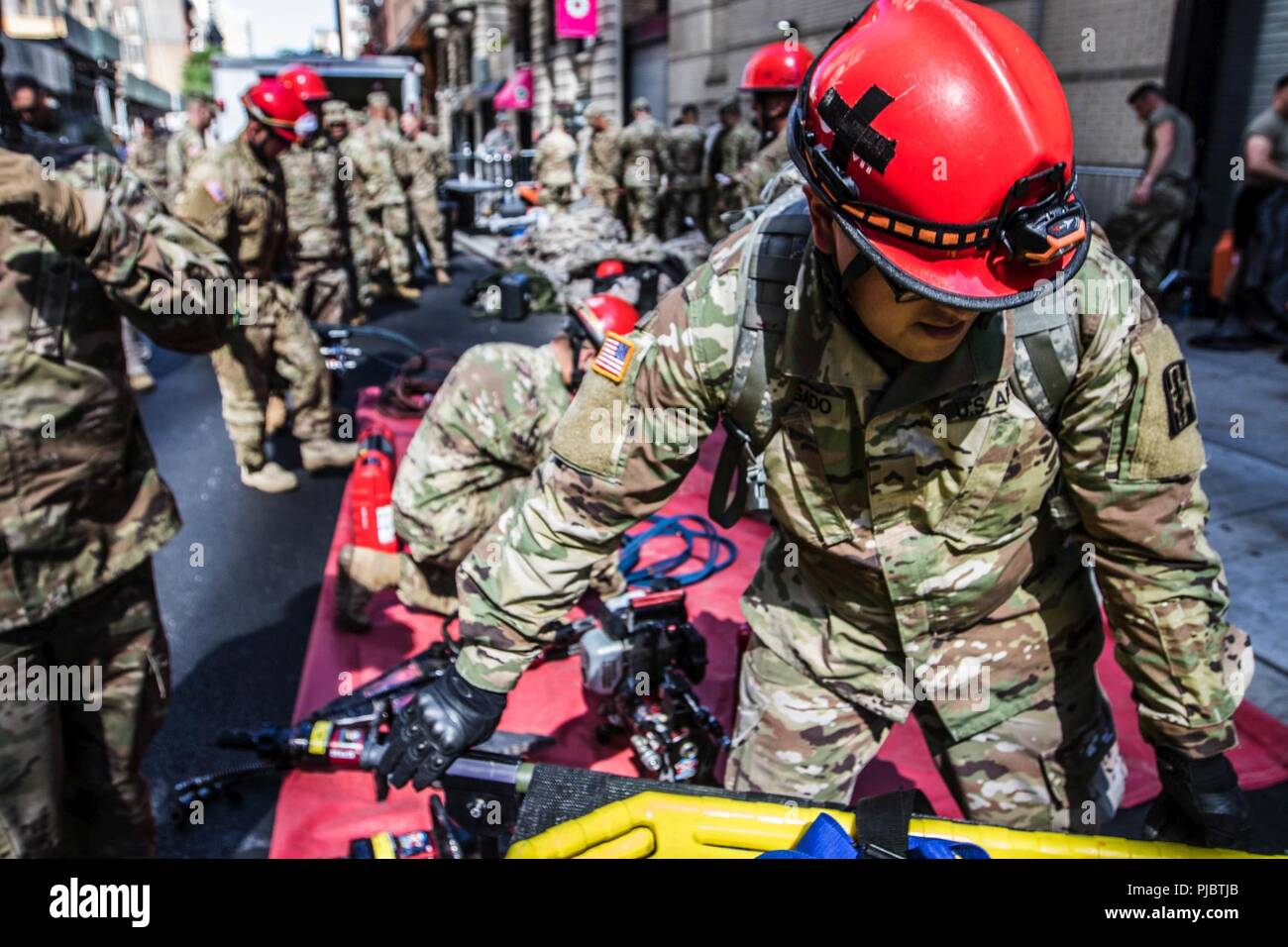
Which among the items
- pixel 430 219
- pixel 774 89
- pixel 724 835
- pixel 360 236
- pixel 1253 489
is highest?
pixel 774 89

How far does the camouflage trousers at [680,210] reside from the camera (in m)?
13.2

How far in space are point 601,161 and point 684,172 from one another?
1959 mm

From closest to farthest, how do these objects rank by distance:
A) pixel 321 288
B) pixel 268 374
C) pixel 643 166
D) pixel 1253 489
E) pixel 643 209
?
pixel 1253 489, pixel 268 374, pixel 321 288, pixel 643 166, pixel 643 209

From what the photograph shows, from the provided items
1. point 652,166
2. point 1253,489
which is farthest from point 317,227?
point 652,166

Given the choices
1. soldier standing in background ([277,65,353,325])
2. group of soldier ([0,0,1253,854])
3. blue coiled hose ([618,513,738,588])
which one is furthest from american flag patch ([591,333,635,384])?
soldier standing in background ([277,65,353,325])

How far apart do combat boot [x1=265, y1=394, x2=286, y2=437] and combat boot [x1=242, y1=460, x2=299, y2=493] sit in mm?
887

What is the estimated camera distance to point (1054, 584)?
6.55ft

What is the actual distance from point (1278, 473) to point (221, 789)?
4.93m

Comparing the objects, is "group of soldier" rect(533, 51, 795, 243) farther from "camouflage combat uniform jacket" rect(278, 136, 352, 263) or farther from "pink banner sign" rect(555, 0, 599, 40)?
"camouflage combat uniform jacket" rect(278, 136, 352, 263)

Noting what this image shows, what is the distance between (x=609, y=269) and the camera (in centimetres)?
522

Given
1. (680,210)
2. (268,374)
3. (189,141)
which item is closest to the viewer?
(268,374)

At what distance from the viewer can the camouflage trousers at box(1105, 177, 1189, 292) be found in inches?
270

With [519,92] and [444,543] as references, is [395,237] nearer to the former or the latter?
[444,543]
